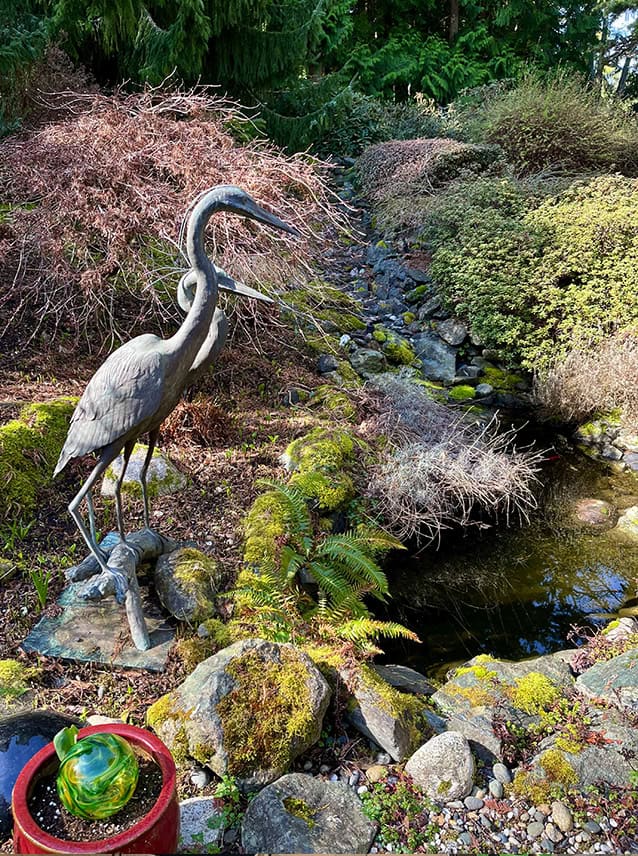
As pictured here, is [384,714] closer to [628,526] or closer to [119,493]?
[119,493]

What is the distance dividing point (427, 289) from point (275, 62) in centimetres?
372

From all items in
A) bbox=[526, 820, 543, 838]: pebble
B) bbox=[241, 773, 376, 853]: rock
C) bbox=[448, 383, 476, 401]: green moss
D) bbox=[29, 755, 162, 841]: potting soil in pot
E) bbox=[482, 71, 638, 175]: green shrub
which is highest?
bbox=[482, 71, 638, 175]: green shrub

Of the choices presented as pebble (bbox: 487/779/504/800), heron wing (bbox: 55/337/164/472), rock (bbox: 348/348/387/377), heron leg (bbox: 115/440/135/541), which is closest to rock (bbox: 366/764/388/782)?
pebble (bbox: 487/779/504/800)

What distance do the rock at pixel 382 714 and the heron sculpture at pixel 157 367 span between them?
1.40 meters

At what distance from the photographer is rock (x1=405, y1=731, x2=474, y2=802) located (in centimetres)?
231

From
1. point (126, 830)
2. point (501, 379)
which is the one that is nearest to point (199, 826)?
point (126, 830)

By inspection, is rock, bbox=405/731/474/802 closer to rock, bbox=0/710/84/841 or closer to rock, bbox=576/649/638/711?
rock, bbox=576/649/638/711

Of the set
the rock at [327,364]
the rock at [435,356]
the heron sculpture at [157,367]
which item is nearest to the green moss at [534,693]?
the heron sculpture at [157,367]

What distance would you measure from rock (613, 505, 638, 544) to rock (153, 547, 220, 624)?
3529 millimetres

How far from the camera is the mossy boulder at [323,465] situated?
4.19m

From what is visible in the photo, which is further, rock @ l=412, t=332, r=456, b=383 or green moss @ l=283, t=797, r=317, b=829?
rock @ l=412, t=332, r=456, b=383

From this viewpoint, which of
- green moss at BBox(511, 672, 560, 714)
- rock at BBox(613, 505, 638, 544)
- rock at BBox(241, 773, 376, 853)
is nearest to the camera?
rock at BBox(241, 773, 376, 853)

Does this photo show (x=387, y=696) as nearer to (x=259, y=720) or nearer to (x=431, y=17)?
(x=259, y=720)

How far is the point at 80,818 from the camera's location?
1.60 metres
